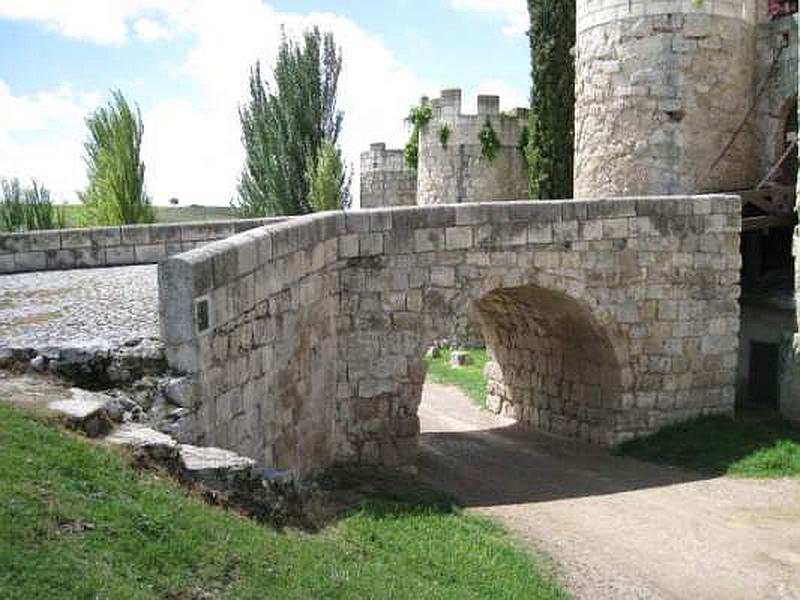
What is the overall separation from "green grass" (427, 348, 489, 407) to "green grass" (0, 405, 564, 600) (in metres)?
10.4

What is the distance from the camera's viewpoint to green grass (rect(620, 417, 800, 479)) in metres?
11.7

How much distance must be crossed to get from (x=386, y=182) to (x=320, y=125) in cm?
405

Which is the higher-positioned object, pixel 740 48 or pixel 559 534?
pixel 740 48

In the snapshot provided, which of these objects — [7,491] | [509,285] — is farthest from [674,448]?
[7,491]

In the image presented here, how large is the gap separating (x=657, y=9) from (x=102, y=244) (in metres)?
8.61

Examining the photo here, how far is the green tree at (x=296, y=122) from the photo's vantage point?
30000mm

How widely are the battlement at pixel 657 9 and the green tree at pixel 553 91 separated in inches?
175

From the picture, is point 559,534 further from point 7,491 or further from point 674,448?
point 7,491

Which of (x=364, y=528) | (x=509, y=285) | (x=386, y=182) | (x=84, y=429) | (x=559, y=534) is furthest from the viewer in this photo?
Result: (x=386, y=182)

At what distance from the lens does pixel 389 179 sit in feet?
89.9

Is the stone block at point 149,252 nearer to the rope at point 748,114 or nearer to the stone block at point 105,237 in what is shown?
the stone block at point 105,237

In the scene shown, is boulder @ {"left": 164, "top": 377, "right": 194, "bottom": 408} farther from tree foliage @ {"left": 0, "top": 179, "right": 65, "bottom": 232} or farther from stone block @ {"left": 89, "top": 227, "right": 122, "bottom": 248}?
tree foliage @ {"left": 0, "top": 179, "right": 65, "bottom": 232}

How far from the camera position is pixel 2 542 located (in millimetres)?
4246

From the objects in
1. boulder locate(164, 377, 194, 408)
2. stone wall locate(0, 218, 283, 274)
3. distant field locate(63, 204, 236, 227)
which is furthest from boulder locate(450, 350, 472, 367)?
boulder locate(164, 377, 194, 408)
